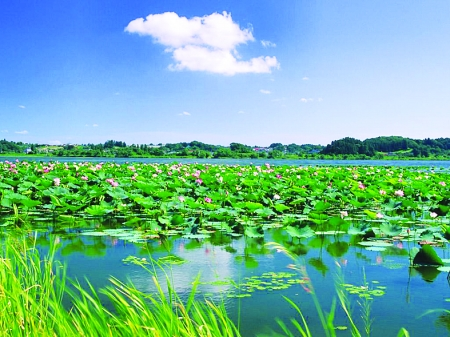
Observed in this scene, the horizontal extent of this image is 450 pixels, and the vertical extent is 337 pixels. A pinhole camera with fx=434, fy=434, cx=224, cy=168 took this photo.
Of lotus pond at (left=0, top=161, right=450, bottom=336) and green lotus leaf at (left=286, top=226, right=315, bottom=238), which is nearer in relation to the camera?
lotus pond at (left=0, top=161, right=450, bottom=336)

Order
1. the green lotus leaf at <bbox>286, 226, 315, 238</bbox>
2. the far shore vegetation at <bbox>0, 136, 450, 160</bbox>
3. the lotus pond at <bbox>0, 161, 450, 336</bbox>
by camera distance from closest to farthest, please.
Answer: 1. the lotus pond at <bbox>0, 161, 450, 336</bbox>
2. the green lotus leaf at <bbox>286, 226, 315, 238</bbox>
3. the far shore vegetation at <bbox>0, 136, 450, 160</bbox>

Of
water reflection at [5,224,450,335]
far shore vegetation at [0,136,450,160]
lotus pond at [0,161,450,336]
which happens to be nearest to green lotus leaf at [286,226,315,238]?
lotus pond at [0,161,450,336]

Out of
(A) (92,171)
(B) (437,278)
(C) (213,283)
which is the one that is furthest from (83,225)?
(A) (92,171)

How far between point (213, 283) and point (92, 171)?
8379mm

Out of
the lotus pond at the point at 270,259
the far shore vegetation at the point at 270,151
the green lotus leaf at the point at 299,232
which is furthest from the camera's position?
the far shore vegetation at the point at 270,151

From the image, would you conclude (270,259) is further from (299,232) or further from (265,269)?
(299,232)

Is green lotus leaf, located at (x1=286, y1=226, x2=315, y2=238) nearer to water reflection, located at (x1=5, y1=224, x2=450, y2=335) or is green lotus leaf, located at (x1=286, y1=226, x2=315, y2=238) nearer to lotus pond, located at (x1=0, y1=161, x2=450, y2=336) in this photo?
lotus pond, located at (x1=0, y1=161, x2=450, y2=336)

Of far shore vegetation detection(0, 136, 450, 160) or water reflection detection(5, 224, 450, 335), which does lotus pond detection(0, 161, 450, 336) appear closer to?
water reflection detection(5, 224, 450, 335)

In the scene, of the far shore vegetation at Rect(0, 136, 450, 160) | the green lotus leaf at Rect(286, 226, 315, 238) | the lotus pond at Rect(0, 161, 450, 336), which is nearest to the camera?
the lotus pond at Rect(0, 161, 450, 336)

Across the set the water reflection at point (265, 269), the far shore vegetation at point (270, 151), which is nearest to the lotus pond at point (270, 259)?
the water reflection at point (265, 269)

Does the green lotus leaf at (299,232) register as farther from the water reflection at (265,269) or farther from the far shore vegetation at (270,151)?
the far shore vegetation at (270,151)

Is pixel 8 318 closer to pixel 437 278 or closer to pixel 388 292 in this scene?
pixel 388 292

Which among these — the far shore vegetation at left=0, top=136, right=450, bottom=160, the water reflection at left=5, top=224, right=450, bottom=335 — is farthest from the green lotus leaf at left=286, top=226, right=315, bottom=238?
the far shore vegetation at left=0, top=136, right=450, bottom=160

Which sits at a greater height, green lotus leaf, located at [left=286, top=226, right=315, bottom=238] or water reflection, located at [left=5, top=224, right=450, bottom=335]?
green lotus leaf, located at [left=286, top=226, right=315, bottom=238]
